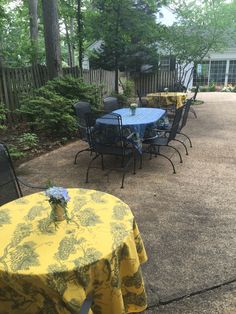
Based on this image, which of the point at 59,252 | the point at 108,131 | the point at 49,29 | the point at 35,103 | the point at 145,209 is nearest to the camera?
the point at 59,252

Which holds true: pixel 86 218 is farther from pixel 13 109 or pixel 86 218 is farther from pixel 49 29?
pixel 49 29

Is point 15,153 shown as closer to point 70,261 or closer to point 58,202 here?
point 58,202

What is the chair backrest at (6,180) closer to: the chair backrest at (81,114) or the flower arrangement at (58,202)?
the flower arrangement at (58,202)

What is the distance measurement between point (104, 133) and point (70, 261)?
10.6 ft

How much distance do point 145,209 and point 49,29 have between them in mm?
6328

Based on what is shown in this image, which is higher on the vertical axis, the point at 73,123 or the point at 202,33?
the point at 202,33

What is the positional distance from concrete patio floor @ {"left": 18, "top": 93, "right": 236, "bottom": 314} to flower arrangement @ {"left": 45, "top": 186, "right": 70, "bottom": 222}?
1.04m

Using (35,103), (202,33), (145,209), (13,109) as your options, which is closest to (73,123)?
(35,103)

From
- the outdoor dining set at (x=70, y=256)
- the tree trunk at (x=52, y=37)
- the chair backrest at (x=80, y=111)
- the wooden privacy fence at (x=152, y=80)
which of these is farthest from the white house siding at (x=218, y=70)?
the outdoor dining set at (x=70, y=256)

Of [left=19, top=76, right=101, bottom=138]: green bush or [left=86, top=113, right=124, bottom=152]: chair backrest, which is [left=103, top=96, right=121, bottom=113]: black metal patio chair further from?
[left=86, top=113, right=124, bottom=152]: chair backrest

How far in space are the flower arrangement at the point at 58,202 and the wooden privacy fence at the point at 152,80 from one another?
13.3 m

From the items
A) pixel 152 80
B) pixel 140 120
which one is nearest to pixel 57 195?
pixel 140 120

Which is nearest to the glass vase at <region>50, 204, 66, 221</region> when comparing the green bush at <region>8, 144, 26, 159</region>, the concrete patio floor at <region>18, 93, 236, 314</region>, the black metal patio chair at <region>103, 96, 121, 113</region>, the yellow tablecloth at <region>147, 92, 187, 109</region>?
the concrete patio floor at <region>18, 93, 236, 314</region>

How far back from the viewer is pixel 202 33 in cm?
1230
